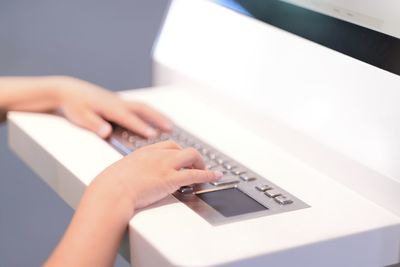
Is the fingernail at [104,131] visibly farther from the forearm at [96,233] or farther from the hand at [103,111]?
the forearm at [96,233]

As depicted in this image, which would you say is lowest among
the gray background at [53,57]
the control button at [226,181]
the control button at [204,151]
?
the gray background at [53,57]

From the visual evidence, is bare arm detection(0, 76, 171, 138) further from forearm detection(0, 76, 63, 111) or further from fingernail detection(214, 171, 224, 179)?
fingernail detection(214, 171, 224, 179)

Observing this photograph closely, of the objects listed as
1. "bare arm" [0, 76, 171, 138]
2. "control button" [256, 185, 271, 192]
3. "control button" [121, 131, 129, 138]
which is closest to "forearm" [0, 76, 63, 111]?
"bare arm" [0, 76, 171, 138]

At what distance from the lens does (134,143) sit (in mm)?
901

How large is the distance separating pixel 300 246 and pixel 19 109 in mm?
451

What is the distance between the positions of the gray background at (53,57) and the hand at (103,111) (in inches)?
17.1

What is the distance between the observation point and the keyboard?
2.37 feet

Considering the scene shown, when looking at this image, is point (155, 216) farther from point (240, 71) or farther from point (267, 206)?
point (240, 71)

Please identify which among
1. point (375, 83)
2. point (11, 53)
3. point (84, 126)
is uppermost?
point (375, 83)

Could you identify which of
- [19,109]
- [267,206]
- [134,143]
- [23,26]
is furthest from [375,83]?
[23,26]

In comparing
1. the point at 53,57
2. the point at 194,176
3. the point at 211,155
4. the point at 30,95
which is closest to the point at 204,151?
the point at 211,155

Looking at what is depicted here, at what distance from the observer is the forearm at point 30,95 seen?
98 centimetres

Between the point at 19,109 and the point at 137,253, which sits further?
the point at 19,109

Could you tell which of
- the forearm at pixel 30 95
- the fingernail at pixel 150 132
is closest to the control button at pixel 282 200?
the fingernail at pixel 150 132
